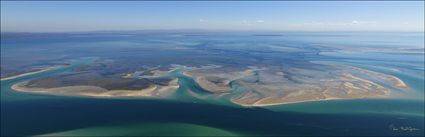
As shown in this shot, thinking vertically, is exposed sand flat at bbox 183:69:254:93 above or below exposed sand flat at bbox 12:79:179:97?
above

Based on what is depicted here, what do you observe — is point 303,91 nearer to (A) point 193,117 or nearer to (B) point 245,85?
(B) point 245,85

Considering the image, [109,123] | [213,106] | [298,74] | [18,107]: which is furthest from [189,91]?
[298,74]

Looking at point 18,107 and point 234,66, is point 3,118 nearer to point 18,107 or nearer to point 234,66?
point 18,107

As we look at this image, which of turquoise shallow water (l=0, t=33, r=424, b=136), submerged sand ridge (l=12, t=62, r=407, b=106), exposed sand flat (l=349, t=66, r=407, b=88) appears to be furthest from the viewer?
exposed sand flat (l=349, t=66, r=407, b=88)

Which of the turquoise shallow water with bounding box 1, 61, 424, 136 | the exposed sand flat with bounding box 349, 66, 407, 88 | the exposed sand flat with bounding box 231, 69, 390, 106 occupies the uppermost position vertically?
the exposed sand flat with bounding box 349, 66, 407, 88

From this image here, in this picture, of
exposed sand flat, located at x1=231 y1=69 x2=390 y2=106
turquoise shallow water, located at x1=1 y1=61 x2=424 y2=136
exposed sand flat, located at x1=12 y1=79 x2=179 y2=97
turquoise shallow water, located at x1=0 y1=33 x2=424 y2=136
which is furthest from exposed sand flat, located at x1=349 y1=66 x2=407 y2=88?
exposed sand flat, located at x1=12 y1=79 x2=179 y2=97

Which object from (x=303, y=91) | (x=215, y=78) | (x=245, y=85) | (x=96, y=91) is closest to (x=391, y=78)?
(x=303, y=91)

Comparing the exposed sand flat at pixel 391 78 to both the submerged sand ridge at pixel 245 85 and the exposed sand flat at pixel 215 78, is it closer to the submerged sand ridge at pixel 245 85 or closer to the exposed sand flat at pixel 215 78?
the submerged sand ridge at pixel 245 85

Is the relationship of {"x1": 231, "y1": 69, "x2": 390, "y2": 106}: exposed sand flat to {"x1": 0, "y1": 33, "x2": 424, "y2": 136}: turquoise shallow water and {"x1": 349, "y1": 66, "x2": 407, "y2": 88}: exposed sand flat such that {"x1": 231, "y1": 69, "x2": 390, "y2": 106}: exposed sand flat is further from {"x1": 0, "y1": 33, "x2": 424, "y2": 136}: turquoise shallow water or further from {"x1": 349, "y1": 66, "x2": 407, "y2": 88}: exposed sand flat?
{"x1": 349, "y1": 66, "x2": 407, "y2": 88}: exposed sand flat

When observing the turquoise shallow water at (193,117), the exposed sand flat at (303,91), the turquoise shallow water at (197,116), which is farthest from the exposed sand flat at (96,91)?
the exposed sand flat at (303,91)
